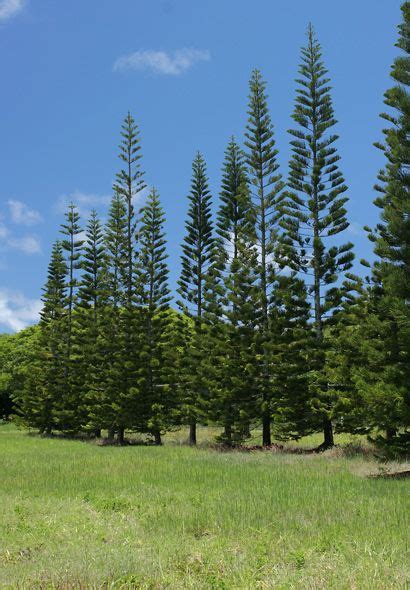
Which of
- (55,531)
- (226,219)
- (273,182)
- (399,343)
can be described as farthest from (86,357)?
(55,531)

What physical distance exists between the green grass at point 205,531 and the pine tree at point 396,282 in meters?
2.24

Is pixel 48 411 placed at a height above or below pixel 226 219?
below

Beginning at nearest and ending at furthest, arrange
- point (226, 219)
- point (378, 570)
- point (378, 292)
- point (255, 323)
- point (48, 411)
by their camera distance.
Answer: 1. point (378, 570)
2. point (378, 292)
3. point (255, 323)
4. point (226, 219)
5. point (48, 411)

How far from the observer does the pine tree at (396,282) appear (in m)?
15.3

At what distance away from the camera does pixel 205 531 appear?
26.8 ft

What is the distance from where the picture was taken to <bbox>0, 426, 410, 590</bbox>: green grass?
575cm

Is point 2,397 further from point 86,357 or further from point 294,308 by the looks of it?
point 294,308

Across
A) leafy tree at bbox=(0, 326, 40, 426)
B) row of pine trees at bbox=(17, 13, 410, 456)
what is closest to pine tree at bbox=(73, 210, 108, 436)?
row of pine trees at bbox=(17, 13, 410, 456)

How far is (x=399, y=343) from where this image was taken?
1582cm

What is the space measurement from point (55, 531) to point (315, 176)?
2181 centimetres

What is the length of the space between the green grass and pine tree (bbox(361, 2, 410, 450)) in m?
2.24

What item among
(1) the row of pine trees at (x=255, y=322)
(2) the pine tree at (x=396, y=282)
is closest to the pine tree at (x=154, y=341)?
(1) the row of pine trees at (x=255, y=322)

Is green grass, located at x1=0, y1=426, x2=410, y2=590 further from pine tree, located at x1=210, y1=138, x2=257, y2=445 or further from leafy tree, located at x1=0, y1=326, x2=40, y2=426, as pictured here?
leafy tree, located at x1=0, y1=326, x2=40, y2=426

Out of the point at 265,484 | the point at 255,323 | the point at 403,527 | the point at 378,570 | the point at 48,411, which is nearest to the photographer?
the point at 378,570
